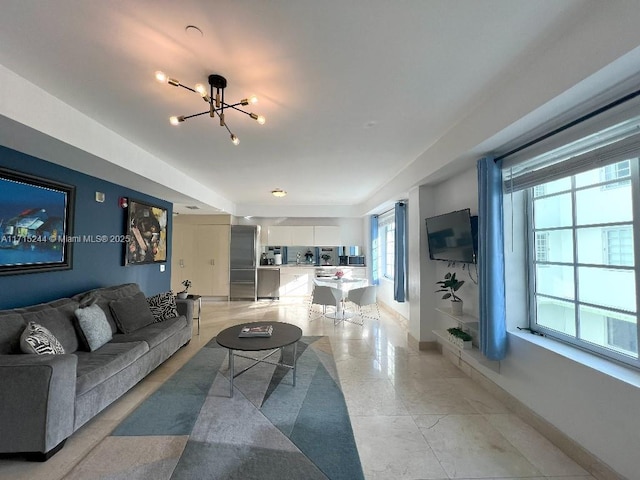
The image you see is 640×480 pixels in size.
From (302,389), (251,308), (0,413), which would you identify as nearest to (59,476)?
(0,413)

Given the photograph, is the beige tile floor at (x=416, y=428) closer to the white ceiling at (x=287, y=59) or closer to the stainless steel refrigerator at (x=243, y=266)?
the white ceiling at (x=287, y=59)

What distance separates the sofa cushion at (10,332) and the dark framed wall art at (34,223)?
1.62 feet

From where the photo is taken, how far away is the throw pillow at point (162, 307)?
372 cm

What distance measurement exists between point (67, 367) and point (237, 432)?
1.26 m

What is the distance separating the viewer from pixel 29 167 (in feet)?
8.86

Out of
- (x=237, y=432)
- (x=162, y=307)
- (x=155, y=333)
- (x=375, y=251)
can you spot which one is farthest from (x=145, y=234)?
(x=375, y=251)

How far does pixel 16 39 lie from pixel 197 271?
6.11 meters

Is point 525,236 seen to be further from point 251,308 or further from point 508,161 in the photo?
point 251,308

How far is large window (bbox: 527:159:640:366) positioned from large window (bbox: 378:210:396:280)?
12.3 ft

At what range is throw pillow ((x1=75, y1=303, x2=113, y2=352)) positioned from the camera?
265 cm

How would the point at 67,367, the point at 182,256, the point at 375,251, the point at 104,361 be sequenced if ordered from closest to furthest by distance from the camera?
the point at 67,367, the point at 104,361, the point at 375,251, the point at 182,256

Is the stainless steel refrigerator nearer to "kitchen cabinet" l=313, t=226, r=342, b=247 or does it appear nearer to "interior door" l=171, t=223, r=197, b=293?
"interior door" l=171, t=223, r=197, b=293

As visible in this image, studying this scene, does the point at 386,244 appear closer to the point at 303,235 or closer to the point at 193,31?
the point at 303,235

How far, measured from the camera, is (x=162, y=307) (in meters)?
3.77
